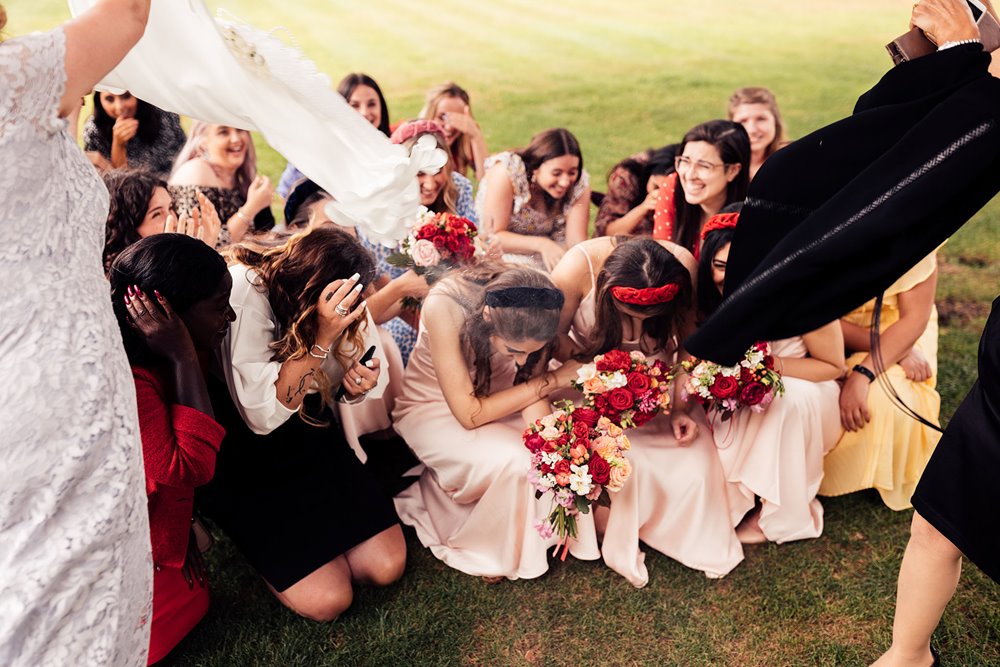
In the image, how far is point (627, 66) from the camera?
1398 cm

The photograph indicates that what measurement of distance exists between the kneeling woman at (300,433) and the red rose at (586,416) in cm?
81

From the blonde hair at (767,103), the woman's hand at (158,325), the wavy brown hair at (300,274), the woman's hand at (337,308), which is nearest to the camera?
the woman's hand at (158,325)

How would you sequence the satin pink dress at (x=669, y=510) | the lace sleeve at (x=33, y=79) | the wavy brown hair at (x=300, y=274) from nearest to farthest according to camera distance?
1. the lace sleeve at (x=33, y=79)
2. the wavy brown hair at (x=300, y=274)
3. the satin pink dress at (x=669, y=510)

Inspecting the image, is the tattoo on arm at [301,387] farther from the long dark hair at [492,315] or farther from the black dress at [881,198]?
the black dress at [881,198]

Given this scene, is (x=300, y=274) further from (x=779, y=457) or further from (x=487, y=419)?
(x=779, y=457)

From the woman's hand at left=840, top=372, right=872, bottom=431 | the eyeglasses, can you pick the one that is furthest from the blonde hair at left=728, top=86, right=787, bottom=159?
the woman's hand at left=840, top=372, right=872, bottom=431

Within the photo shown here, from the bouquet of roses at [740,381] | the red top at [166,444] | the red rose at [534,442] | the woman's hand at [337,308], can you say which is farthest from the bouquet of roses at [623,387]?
the red top at [166,444]

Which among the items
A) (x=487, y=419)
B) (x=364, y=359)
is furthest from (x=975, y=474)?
(x=364, y=359)

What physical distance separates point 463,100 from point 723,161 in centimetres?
222

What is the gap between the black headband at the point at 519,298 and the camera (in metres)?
3.20

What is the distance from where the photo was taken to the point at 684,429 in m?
3.53

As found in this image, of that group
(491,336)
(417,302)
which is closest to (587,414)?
(491,336)

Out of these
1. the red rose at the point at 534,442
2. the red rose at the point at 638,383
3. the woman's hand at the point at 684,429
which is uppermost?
the red rose at the point at 638,383

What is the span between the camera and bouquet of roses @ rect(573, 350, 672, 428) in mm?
3197
